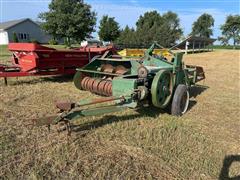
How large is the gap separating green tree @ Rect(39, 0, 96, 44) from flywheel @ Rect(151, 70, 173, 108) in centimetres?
2848

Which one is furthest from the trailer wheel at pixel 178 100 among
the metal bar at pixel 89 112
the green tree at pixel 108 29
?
the green tree at pixel 108 29

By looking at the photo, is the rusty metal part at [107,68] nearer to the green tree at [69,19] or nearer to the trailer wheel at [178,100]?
the trailer wheel at [178,100]

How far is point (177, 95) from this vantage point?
5.05m

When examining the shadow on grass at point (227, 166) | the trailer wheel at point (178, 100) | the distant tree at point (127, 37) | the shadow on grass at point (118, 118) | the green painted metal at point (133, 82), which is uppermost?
the distant tree at point (127, 37)

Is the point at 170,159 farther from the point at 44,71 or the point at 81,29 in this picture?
the point at 81,29

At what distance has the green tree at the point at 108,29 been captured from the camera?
47438mm

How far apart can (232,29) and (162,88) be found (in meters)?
65.5

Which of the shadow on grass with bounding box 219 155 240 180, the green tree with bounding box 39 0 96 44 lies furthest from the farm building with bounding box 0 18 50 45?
the shadow on grass with bounding box 219 155 240 180

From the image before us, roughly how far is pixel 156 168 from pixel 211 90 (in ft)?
17.6

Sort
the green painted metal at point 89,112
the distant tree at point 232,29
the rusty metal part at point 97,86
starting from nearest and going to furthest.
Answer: the green painted metal at point 89,112
the rusty metal part at point 97,86
the distant tree at point 232,29

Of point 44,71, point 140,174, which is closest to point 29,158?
point 140,174

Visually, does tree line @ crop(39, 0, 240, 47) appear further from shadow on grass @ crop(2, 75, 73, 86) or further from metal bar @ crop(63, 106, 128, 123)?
metal bar @ crop(63, 106, 128, 123)

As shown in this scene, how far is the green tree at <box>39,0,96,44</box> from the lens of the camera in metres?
32.2

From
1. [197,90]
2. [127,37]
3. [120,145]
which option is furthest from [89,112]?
[127,37]
